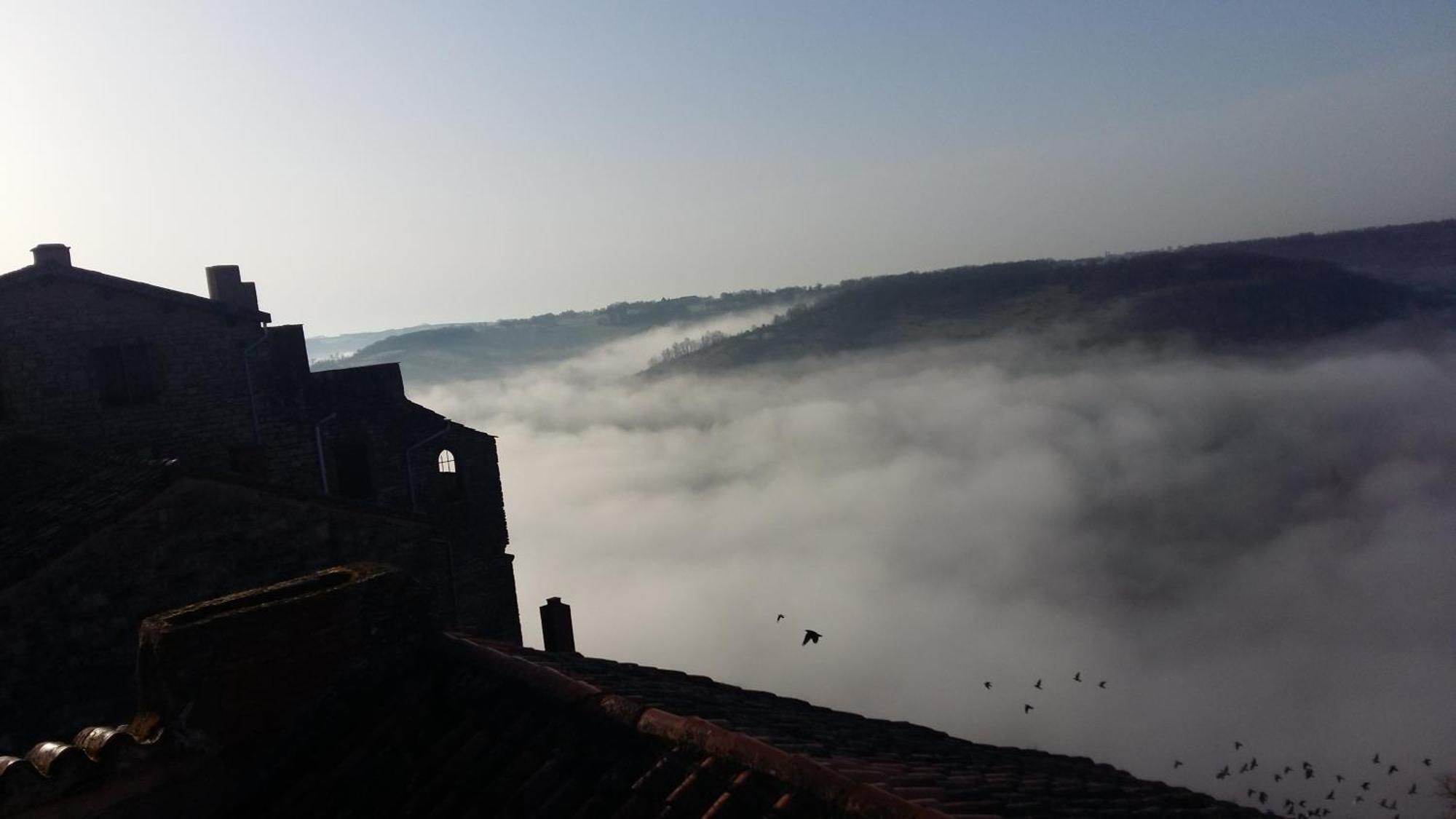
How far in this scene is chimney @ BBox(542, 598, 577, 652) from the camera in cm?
1870

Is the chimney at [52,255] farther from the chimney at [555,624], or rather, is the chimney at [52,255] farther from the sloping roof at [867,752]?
the sloping roof at [867,752]

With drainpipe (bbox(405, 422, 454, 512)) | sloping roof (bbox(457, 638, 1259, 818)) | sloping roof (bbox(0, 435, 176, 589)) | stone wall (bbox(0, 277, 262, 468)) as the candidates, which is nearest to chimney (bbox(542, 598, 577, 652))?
sloping roof (bbox(0, 435, 176, 589))

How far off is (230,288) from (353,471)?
5.03m

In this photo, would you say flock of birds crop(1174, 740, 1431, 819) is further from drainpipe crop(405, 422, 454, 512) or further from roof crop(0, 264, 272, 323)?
roof crop(0, 264, 272, 323)

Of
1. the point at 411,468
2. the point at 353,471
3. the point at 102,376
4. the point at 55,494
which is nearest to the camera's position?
the point at 55,494

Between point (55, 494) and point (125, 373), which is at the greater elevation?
point (125, 373)

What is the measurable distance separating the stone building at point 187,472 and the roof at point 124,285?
0.03 meters

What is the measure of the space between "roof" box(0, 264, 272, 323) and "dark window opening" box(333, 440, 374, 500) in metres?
3.90

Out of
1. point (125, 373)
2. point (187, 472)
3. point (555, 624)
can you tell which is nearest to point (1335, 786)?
point (555, 624)

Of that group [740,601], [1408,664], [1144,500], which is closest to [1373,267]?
[1144,500]

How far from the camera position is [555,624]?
1880 centimetres

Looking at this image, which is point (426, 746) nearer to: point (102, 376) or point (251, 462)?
point (251, 462)

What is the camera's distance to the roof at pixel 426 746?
4984 mm

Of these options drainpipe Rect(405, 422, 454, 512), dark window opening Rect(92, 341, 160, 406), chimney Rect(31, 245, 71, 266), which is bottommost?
drainpipe Rect(405, 422, 454, 512)
